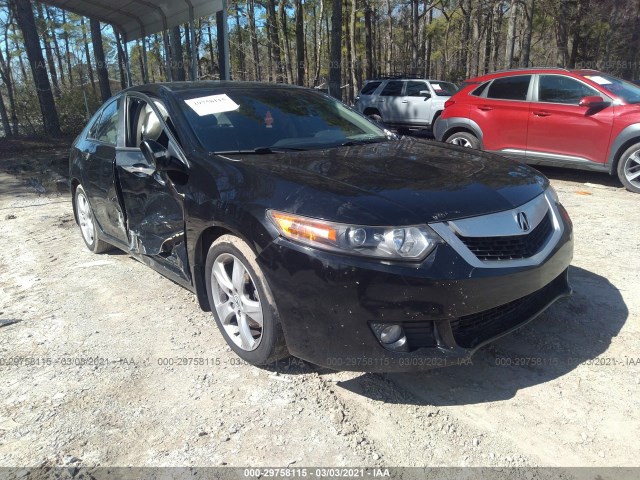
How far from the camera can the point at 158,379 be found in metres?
2.92

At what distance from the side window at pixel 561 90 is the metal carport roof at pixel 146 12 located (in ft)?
19.9

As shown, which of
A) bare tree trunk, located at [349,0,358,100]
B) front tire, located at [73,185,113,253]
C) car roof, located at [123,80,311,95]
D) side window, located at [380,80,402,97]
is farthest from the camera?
bare tree trunk, located at [349,0,358,100]

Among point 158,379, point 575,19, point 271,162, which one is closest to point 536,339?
point 271,162

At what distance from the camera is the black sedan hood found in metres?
2.39

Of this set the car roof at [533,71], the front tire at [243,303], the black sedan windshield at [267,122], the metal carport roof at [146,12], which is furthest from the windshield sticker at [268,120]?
the metal carport roof at [146,12]

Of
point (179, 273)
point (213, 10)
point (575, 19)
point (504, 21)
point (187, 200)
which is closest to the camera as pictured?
point (187, 200)

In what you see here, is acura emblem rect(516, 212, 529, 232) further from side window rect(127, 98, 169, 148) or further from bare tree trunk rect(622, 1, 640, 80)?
bare tree trunk rect(622, 1, 640, 80)

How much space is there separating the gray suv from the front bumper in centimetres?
1168

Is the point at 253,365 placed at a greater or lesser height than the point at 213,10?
lesser

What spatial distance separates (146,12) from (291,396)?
1179cm

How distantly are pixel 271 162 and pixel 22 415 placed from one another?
1931 mm

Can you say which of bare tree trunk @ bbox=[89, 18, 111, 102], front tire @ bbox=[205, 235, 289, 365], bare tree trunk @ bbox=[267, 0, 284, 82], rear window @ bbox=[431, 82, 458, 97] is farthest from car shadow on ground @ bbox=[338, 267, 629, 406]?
bare tree trunk @ bbox=[267, 0, 284, 82]

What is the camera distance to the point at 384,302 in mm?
2281

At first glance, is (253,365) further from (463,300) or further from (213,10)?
(213,10)
